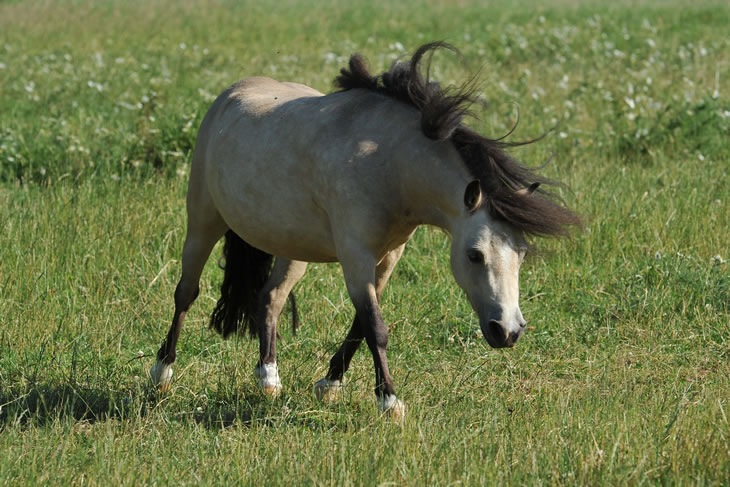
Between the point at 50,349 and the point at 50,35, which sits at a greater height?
the point at 50,349

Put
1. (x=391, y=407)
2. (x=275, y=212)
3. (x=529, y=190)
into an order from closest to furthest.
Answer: (x=529, y=190) < (x=391, y=407) < (x=275, y=212)

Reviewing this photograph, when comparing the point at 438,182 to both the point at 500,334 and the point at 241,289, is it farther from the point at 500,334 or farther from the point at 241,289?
the point at 241,289

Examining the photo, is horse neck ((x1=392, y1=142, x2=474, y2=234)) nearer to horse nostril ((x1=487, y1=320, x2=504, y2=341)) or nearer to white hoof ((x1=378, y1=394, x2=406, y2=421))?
horse nostril ((x1=487, y1=320, x2=504, y2=341))

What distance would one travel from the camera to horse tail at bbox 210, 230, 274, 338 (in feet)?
19.1

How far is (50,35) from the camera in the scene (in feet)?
57.4

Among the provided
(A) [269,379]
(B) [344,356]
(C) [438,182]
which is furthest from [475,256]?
(A) [269,379]

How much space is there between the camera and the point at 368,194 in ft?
14.5

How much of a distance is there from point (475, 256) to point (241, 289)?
84.0 inches

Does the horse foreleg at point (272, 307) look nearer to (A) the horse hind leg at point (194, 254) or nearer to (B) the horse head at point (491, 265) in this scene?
(A) the horse hind leg at point (194, 254)

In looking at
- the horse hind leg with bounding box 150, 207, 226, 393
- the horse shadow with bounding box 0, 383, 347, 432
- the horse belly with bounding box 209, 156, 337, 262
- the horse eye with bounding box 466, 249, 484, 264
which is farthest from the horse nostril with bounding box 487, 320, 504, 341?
the horse hind leg with bounding box 150, 207, 226, 393

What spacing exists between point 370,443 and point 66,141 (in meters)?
6.24

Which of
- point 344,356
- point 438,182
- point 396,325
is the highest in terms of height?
point 438,182

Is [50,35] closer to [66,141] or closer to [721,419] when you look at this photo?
[66,141]

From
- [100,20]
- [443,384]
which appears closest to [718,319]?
[443,384]
